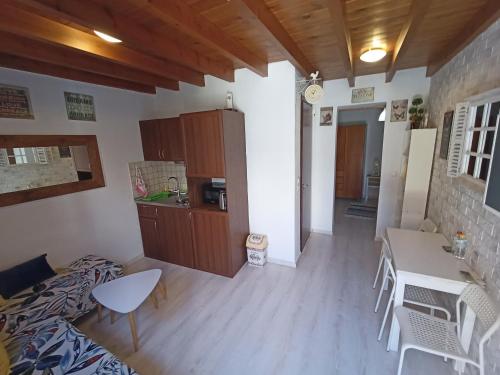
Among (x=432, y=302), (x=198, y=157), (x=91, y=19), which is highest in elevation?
(x=91, y=19)

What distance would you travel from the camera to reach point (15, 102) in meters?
2.09

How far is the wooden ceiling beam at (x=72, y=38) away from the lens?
4.35ft

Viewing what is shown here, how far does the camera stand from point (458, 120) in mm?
2033

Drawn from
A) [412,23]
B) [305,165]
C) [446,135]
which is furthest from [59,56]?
[446,135]

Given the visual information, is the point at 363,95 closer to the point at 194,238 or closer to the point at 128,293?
A: the point at 194,238

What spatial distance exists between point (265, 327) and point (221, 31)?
8.36 ft

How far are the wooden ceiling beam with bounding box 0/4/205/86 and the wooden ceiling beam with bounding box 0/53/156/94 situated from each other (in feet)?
2.72

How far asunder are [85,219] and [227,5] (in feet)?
8.80

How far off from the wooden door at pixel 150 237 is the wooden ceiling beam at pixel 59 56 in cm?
184

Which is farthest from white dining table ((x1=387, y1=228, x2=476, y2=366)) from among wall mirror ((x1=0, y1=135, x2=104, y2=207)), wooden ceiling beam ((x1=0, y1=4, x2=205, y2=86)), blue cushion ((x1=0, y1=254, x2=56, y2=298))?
wall mirror ((x1=0, y1=135, x2=104, y2=207))

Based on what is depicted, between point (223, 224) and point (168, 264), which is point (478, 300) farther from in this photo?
point (168, 264)

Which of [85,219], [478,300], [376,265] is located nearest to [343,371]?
[478,300]

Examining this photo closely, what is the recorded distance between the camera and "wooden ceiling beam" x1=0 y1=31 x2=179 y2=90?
1633mm

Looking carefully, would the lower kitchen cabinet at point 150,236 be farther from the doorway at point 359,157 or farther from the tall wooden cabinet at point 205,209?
the doorway at point 359,157
